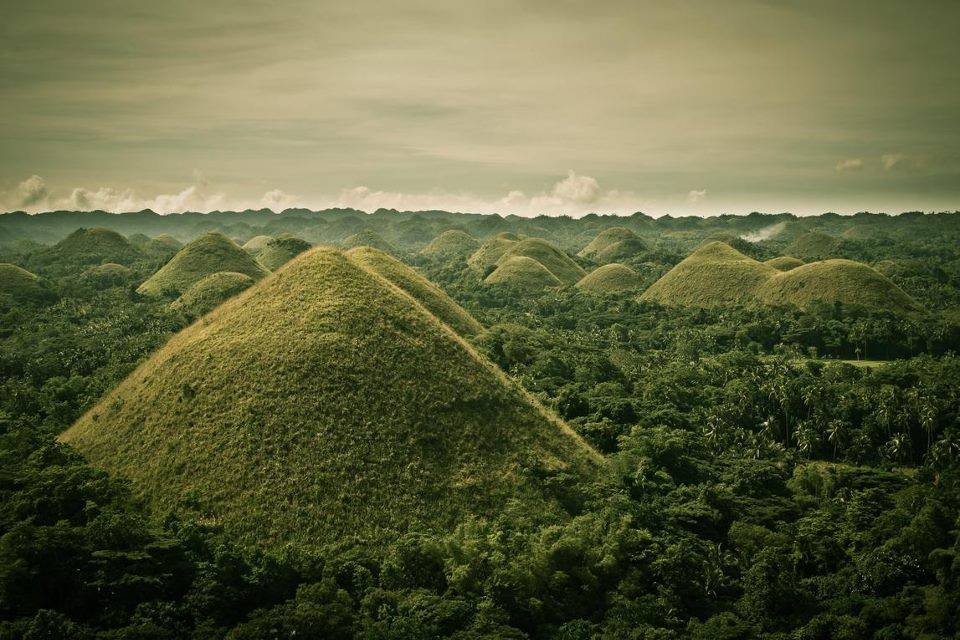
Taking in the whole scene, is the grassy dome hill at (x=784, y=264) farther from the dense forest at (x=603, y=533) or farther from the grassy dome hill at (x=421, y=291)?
the grassy dome hill at (x=421, y=291)

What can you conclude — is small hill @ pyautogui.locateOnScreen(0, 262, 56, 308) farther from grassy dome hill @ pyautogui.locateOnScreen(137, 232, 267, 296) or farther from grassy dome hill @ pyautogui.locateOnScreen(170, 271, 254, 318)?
grassy dome hill @ pyautogui.locateOnScreen(170, 271, 254, 318)

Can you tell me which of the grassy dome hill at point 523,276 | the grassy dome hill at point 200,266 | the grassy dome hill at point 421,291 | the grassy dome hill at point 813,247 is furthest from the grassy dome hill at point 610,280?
the grassy dome hill at point 813,247

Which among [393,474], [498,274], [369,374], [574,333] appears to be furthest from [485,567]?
[498,274]

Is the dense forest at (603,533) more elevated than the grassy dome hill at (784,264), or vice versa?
the grassy dome hill at (784,264)

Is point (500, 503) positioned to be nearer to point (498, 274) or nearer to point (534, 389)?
point (534, 389)

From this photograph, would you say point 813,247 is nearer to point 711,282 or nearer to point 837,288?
point 711,282

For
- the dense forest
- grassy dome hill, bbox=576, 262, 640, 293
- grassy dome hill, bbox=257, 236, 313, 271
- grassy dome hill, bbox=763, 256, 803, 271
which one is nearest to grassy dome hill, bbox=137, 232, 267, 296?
grassy dome hill, bbox=257, 236, 313, 271

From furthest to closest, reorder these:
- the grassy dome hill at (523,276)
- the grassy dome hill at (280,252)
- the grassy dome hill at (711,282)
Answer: the grassy dome hill at (280,252), the grassy dome hill at (523,276), the grassy dome hill at (711,282)
